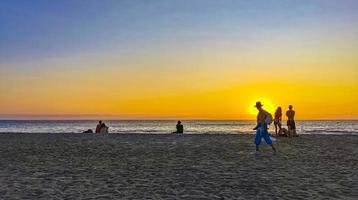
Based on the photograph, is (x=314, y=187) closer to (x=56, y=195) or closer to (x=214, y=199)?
(x=214, y=199)

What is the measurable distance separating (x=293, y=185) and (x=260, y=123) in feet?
31.1

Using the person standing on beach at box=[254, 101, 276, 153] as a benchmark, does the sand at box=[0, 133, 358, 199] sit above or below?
below

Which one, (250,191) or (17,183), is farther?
(17,183)

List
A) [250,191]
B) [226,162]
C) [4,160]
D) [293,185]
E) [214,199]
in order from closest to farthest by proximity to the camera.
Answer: [214,199], [250,191], [293,185], [226,162], [4,160]

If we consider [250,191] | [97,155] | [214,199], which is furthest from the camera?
[97,155]

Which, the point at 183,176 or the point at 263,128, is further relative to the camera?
the point at 263,128

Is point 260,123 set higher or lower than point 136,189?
higher

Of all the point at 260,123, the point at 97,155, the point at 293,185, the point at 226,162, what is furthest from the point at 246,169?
the point at 97,155

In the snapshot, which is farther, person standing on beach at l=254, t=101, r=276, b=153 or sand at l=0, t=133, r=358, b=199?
person standing on beach at l=254, t=101, r=276, b=153

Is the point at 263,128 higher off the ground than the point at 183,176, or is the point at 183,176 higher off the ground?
the point at 263,128

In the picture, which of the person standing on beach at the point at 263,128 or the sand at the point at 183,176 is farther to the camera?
the person standing on beach at the point at 263,128

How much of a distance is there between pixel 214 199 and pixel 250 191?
1.34m

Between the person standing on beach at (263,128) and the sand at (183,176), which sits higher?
the person standing on beach at (263,128)

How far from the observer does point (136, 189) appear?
37.3 ft
